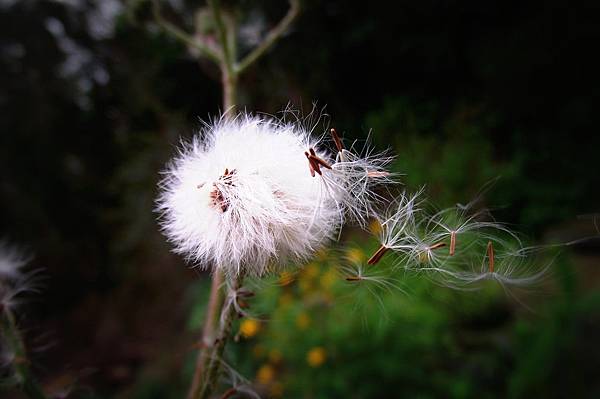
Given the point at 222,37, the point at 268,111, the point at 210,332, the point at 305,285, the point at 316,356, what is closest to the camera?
the point at 210,332

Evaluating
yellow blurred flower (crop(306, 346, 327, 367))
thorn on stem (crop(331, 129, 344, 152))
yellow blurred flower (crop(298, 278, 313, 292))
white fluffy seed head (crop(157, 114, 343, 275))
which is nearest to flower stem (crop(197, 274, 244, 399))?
white fluffy seed head (crop(157, 114, 343, 275))

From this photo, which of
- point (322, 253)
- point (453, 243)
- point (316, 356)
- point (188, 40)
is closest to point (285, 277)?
point (322, 253)

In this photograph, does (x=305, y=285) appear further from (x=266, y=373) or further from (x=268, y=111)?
(x=268, y=111)

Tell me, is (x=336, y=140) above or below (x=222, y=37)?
below

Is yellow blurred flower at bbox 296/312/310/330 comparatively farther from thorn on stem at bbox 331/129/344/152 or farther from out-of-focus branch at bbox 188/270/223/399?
thorn on stem at bbox 331/129/344/152

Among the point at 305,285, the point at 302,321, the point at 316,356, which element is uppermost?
the point at 305,285

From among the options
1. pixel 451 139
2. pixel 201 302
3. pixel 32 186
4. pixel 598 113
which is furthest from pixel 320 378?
pixel 32 186

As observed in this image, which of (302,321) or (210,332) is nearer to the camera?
(210,332)
